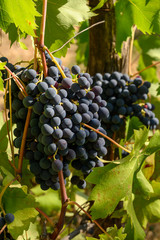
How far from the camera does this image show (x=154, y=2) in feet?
3.01

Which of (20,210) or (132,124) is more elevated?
(132,124)

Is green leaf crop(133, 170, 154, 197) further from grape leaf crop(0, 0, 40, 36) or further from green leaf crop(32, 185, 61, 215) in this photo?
green leaf crop(32, 185, 61, 215)

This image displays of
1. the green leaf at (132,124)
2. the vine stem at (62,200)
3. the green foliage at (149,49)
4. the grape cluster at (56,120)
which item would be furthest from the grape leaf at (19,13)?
the green foliage at (149,49)

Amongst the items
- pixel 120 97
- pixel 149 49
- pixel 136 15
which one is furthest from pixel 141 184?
pixel 149 49

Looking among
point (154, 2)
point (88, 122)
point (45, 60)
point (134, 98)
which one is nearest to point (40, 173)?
point (88, 122)

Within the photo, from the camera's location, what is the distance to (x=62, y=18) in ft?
2.94

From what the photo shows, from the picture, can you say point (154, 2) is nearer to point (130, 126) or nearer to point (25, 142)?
point (130, 126)

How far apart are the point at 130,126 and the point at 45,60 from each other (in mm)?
393

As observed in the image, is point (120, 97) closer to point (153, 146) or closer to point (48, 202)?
point (153, 146)

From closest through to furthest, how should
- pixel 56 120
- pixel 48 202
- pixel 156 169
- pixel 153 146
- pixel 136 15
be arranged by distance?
1. pixel 56 120
2. pixel 153 146
3. pixel 136 15
4. pixel 156 169
5. pixel 48 202

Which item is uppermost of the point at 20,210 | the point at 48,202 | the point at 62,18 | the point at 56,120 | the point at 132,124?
the point at 62,18

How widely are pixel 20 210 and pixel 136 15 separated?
676mm

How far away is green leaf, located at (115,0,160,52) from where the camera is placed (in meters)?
0.91

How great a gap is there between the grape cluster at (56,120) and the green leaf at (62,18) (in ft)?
0.51
